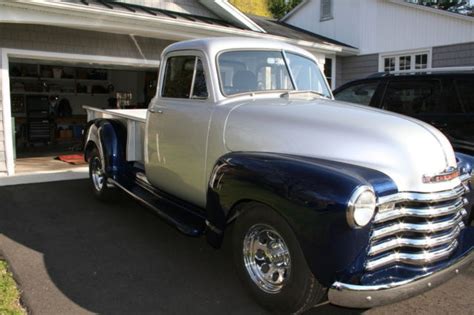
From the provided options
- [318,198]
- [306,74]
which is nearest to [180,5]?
[306,74]

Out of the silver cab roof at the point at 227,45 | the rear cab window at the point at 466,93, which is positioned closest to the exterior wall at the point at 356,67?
the rear cab window at the point at 466,93

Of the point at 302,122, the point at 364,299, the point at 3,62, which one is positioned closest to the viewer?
the point at 364,299

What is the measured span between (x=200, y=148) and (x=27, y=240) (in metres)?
2.36

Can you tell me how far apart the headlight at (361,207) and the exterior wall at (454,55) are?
11198 millimetres

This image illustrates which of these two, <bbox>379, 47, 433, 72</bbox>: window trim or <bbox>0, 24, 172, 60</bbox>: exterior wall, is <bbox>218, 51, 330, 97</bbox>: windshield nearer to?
<bbox>0, 24, 172, 60</bbox>: exterior wall

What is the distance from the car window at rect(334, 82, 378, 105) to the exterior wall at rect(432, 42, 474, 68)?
677 cm

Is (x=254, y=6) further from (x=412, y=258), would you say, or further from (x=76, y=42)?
(x=412, y=258)

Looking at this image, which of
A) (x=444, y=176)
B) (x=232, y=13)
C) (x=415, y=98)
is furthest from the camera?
(x=232, y=13)

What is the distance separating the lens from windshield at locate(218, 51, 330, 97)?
13.7 ft

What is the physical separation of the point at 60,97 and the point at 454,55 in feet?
42.6

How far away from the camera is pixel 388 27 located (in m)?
14.2

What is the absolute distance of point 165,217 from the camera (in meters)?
4.17

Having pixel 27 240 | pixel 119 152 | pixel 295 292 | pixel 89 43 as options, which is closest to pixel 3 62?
pixel 89 43

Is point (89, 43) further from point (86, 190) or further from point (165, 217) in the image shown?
point (165, 217)
